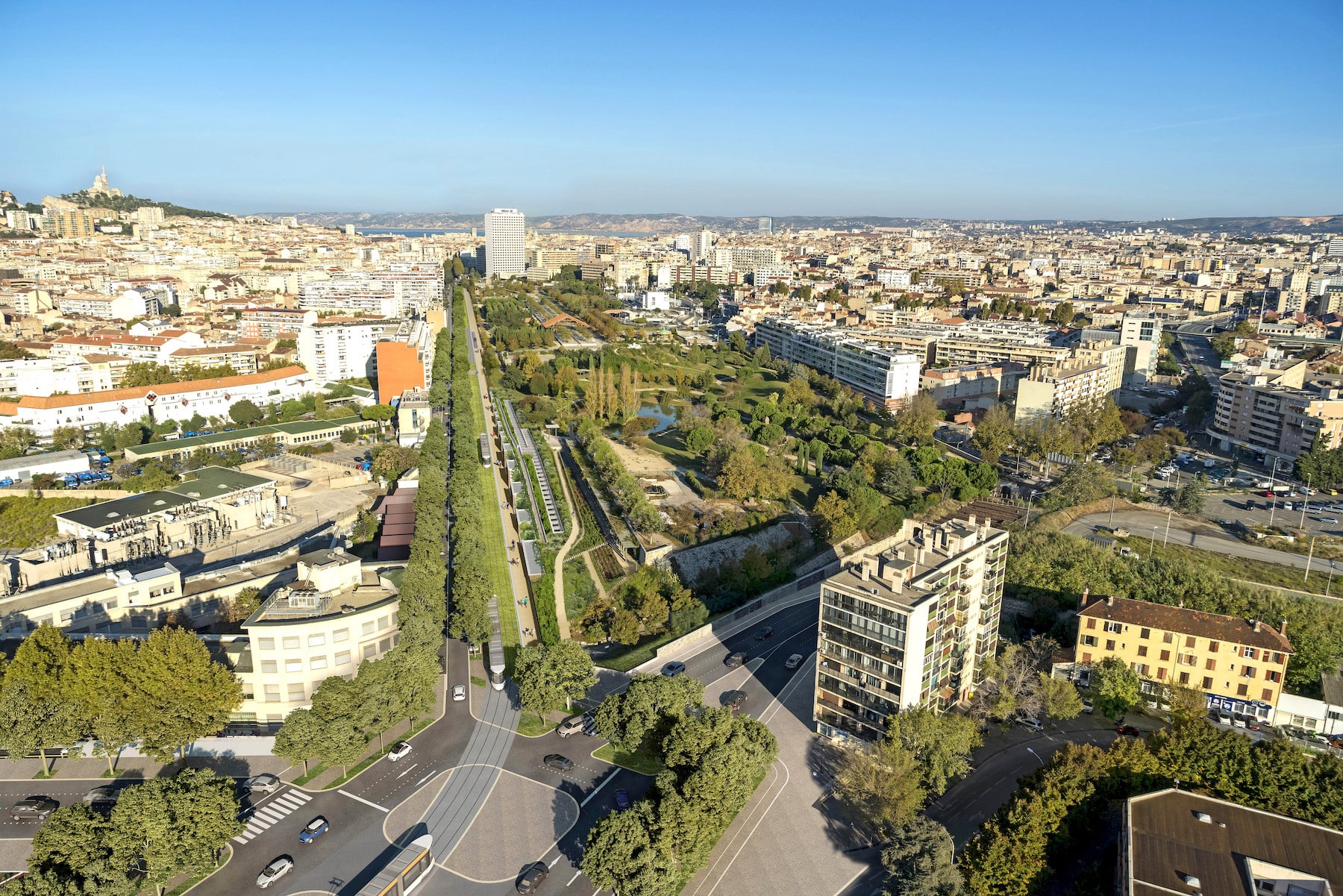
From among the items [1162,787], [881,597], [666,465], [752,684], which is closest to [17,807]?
[752,684]

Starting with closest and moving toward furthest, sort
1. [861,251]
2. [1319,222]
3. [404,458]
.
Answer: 1. [404,458]
2. [861,251]
3. [1319,222]

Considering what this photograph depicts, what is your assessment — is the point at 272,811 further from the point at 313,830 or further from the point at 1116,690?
the point at 1116,690

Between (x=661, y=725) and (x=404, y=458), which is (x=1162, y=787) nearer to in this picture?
(x=661, y=725)

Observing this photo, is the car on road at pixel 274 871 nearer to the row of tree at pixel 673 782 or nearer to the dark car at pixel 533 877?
the dark car at pixel 533 877

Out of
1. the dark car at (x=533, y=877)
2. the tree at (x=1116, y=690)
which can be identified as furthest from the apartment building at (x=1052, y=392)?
the dark car at (x=533, y=877)

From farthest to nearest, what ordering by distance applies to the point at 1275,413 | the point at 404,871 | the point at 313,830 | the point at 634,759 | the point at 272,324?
the point at 272,324
the point at 1275,413
the point at 634,759
the point at 313,830
the point at 404,871

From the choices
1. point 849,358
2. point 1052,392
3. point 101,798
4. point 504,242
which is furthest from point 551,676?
point 504,242

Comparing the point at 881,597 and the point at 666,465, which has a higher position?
the point at 881,597
